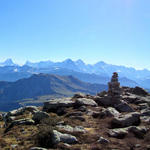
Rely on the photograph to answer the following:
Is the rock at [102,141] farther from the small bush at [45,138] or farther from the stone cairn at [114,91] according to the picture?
the stone cairn at [114,91]

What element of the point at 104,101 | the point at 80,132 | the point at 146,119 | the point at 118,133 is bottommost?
the point at 146,119

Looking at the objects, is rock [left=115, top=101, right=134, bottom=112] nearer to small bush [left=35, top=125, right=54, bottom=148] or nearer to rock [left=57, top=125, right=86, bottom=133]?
rock [left=57, top=125, right=86, bottom=133]

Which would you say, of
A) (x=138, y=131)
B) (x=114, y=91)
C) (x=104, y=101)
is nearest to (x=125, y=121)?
(x=138, y=131)

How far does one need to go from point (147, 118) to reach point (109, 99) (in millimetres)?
12575

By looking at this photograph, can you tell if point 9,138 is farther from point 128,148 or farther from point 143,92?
point 143,92

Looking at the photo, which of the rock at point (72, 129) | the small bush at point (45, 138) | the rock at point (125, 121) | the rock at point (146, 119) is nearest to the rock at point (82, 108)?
the rock at point (125, 121)

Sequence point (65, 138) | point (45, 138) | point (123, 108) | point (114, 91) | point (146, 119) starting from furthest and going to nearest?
point (114, 91) < point (123, 108) < point (146, 119) < point (65, 138) < point (45, 138)

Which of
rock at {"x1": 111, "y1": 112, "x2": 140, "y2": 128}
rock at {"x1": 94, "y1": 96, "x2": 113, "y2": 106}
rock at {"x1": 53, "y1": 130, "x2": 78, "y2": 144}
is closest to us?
rock at {"x1": 53, "y1": 130, "x2": 78, "y2": 144}

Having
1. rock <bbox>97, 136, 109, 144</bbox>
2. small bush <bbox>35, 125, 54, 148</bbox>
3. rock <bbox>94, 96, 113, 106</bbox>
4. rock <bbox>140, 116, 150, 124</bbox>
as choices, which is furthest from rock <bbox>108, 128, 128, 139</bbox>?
rock <bbox>94, 96, 113, 106</bbox>

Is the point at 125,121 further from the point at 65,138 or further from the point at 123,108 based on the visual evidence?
the point at 123,108

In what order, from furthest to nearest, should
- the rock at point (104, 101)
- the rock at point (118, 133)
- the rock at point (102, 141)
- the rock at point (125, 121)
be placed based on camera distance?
the rock at point (104, 101) < the rock at point (125, 121) < the rock at point (118, 133) < the rock at point (102, 141)

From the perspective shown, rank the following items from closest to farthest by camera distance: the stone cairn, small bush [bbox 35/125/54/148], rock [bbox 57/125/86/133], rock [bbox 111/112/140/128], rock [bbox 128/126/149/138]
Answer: small bush [bbox 35/125/54/148], rock [bbox 128/126/149/138], rock [bbox 57/125/86/133], rock [bbox 111/112/140/128], the stone cairn

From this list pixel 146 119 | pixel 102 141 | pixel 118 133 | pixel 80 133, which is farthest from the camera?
pixel 146 119

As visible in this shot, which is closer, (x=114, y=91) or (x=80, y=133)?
(x=80, y=133)
